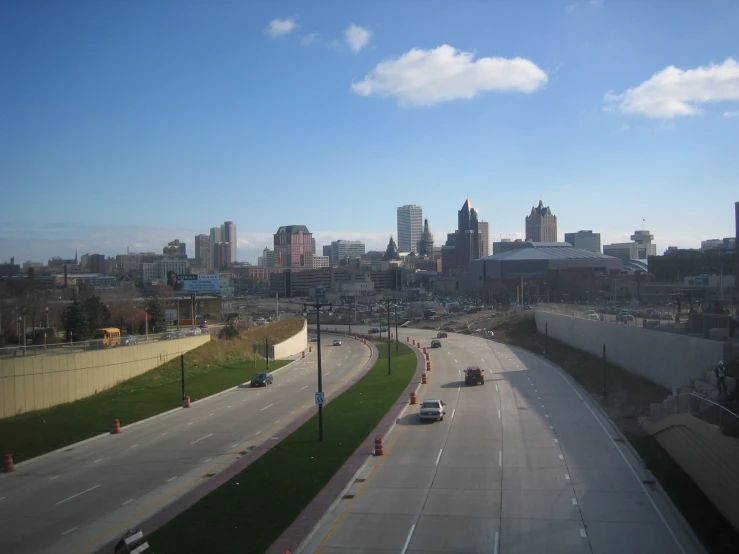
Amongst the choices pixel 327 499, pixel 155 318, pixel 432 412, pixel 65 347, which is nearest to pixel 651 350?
pixel 432 412

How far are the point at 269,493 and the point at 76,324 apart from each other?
3458 centimetres

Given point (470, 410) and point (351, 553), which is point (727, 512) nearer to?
point (351, 553)

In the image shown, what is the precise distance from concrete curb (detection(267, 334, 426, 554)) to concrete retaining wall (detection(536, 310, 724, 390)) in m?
13.2

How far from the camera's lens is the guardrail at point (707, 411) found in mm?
16281

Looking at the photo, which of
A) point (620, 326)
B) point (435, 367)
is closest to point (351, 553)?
point (620, 326)

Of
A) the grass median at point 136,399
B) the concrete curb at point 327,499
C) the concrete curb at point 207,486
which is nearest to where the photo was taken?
the concrete curb at point 327,499

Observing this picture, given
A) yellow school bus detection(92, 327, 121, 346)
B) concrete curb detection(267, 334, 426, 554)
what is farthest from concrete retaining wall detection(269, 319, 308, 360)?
concrete curb detection(267, 334, 426, 554)

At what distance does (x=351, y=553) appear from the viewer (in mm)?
14266

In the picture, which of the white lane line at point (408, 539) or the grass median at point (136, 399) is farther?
the grass median at point (136, 399)

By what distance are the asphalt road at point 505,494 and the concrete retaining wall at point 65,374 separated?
17.4m

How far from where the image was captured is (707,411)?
60.3 ft

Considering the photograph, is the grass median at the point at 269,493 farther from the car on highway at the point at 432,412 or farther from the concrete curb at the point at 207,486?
the car on highway at the point at 432,412

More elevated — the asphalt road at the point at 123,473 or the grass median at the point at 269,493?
the grass median at the point at 269,493

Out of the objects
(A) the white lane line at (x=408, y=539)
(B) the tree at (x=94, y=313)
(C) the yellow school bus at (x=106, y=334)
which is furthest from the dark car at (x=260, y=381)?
(A) the white lane line at (x=408, y=539)
